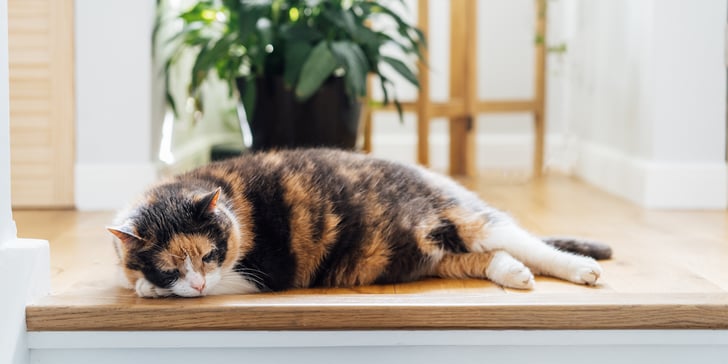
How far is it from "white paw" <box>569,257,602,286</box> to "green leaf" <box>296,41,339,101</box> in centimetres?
120

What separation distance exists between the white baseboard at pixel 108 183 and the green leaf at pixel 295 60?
52cm

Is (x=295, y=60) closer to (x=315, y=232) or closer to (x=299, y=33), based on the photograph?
(x=299, y=33)

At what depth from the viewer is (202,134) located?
4020 millimetres

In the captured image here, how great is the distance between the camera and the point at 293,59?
2797 millimetres

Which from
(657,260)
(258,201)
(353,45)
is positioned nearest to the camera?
(258,201)

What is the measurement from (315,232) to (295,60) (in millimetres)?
1259

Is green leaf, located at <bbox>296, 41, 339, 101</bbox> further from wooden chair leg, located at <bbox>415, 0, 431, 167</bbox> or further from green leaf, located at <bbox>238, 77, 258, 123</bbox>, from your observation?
wooden chair leg, located at <bbox>415, 0, 431, 167</bbox>

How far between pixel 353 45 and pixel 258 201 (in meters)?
1.26

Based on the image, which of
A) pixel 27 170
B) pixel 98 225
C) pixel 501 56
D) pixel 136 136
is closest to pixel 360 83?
pixel 136 136

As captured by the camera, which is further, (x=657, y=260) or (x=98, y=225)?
(x=98, y=225)

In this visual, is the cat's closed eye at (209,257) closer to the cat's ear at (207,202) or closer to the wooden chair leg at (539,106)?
the cat's ear at (207,202)

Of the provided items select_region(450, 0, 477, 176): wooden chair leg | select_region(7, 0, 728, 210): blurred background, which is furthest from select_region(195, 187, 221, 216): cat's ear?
select_region(450, 0, 477, 176): wooden chair leg

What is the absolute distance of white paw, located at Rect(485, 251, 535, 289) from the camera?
1635 millimetres
